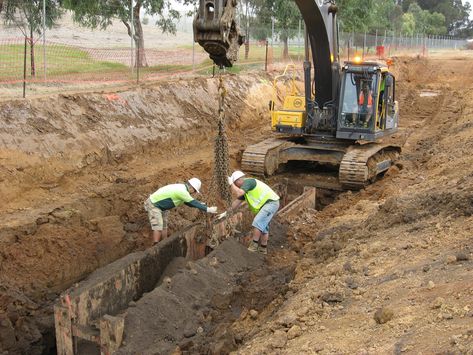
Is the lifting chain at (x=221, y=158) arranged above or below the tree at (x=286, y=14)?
below

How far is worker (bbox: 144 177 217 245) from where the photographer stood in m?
9.13

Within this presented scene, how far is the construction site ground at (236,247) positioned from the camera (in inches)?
218

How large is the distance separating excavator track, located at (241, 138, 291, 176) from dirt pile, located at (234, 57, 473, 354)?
5.80 ft

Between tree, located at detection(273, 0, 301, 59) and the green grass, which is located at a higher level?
tree, located at detection(273, 0, 301, 59)

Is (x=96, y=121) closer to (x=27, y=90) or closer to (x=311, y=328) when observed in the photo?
(x=27, y=90)

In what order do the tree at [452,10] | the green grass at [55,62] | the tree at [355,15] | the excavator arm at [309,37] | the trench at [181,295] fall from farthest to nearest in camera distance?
the tree at [452,10] < the tree at [355,15] < the green grass at [55,62] < the trench at [181,295] < the excavator arm at [309,37]

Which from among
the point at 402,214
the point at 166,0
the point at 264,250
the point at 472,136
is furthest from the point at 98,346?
the point at 166,0

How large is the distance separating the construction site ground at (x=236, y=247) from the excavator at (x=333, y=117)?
0.61 m

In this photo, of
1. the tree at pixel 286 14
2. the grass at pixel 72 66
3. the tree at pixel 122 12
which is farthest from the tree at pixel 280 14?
the grass at pixel 72 66

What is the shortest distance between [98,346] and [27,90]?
951cm

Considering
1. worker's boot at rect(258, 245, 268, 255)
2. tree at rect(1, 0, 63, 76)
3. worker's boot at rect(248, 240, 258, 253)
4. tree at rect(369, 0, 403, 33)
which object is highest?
tree at rect(369, 0, 403, 33)

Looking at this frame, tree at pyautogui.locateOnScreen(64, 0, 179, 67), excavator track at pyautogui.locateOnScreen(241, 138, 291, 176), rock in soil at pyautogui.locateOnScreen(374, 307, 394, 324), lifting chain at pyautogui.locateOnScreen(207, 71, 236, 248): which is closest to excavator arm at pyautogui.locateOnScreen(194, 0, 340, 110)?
excavator track at pyautogui.locateOnScreen(241, 138, 291, 176)

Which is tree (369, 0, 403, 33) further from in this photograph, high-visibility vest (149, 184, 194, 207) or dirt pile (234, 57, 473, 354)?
high-visibility vest (149, 184, 194, 207)

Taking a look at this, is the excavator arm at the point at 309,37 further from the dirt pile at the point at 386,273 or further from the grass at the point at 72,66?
the grass at the point at 72,66
